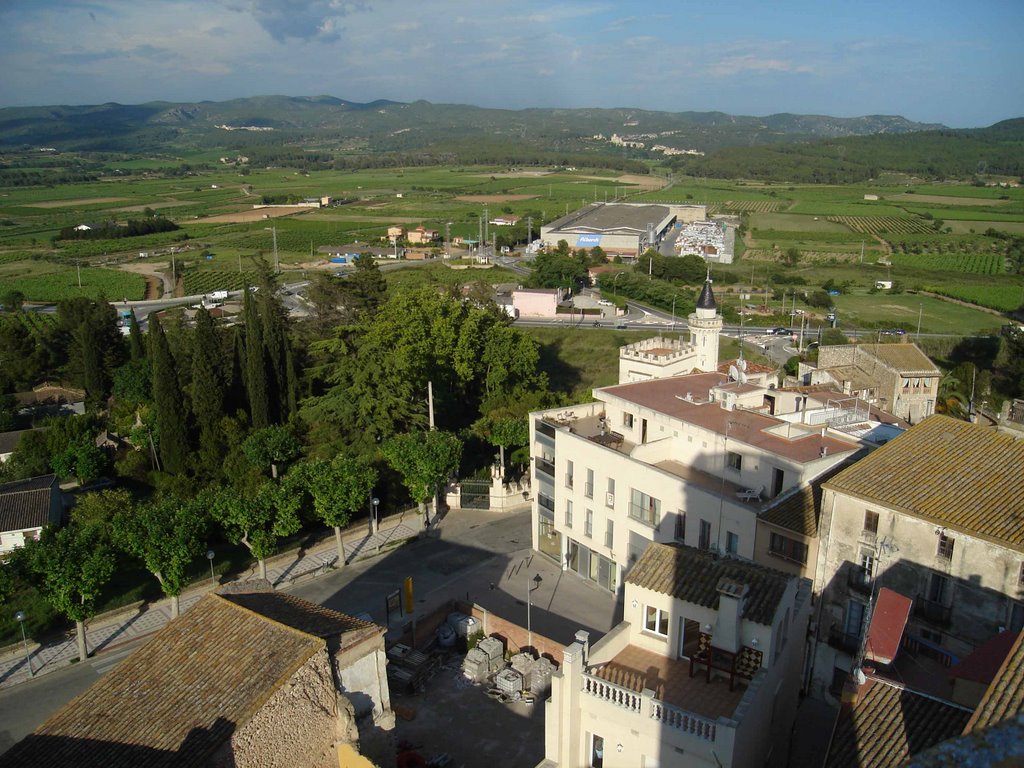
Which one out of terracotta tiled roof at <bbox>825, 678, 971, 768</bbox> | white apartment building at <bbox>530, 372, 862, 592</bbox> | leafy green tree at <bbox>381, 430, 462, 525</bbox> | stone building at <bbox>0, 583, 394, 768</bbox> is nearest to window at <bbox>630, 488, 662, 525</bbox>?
white apartment building at <bbox>530, 372, 862, 592</bbox>

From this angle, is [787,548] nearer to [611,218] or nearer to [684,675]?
[684,675]

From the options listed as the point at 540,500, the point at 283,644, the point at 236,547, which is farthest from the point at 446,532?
the point at 283,644

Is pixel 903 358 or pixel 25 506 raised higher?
pixel 903 358

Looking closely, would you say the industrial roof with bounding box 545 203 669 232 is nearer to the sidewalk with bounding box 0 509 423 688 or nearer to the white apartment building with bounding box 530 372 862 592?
the white apartment building with bounding box 530 372 862 592

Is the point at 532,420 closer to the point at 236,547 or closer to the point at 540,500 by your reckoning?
the point at 540,500

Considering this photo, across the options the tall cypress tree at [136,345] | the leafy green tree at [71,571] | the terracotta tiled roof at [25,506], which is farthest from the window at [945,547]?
the tall cypress tree at [136,345]

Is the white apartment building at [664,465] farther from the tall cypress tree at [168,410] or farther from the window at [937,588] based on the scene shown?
the tall cypress tree at [168,410]

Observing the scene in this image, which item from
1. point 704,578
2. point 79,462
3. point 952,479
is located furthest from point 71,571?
point 952,479
